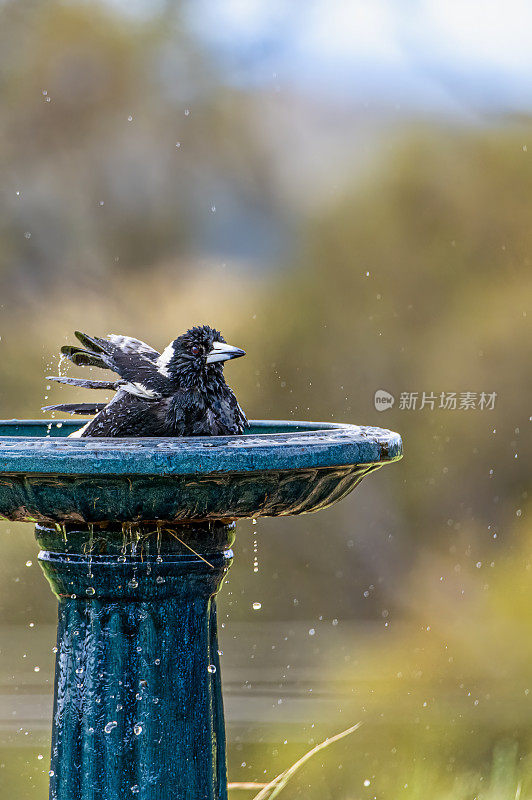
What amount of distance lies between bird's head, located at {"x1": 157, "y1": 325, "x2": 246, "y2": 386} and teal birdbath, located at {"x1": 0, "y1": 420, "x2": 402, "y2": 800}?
Answer: 281 mm

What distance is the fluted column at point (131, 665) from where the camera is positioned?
1.73 meters

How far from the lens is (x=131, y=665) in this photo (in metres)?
1.74

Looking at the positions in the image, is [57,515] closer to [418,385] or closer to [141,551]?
[141,551]

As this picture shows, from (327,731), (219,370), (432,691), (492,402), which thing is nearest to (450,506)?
(492,402)

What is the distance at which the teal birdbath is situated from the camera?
5.26ft

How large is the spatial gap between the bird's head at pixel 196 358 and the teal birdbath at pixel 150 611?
28cm

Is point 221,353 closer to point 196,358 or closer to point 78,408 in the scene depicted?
A: point 196,358

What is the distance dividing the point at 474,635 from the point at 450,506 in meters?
0.72

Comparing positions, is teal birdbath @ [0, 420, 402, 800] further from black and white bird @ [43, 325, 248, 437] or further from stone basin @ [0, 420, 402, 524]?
black and white bird @ [43, 325, 248, 437]

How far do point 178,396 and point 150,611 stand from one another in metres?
0.41

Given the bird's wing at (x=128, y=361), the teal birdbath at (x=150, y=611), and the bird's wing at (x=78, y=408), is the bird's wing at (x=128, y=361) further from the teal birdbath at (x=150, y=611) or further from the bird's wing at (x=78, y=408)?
the teal birdbath at (x=150, y=611)

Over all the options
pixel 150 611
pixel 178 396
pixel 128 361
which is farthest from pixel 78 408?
pixel 150 611

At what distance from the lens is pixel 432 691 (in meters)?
5.24

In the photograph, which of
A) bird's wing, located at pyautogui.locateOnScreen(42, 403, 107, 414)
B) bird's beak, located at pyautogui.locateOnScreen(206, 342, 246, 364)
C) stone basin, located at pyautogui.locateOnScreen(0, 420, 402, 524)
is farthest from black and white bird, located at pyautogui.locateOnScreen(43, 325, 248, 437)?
stone basin, located at pyautogui.locateOnScreen(0, 420, 402, 524)
